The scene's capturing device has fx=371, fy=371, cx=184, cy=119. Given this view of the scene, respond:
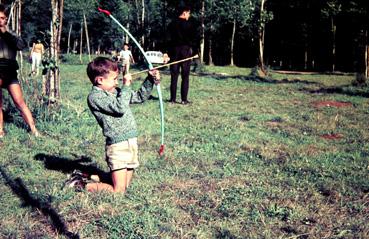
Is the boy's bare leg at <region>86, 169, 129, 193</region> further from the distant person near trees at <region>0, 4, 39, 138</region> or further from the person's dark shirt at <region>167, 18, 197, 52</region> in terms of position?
the person's dark shirt at <region>167, 18, 197, 52</region>

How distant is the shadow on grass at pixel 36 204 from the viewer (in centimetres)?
308

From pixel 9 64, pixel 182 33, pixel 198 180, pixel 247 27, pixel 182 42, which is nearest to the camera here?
pixel 198 180

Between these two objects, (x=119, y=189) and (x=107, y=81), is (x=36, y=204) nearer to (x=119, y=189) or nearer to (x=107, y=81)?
(x=119, y=189)

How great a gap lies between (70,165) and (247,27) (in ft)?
142

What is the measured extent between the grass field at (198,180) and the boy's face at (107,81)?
1123 millimetres

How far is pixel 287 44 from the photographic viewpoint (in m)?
49.1

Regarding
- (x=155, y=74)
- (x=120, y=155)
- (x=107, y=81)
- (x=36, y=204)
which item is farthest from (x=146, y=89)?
(x=36, y=204)

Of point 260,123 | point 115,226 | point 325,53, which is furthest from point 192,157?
point 325,53

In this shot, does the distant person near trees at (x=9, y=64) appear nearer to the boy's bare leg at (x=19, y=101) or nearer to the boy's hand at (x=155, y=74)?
the boy's bare leg at (x=19, y=101)

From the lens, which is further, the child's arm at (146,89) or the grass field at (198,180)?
the child's arm at (146,89)

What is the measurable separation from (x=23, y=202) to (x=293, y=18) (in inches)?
1902

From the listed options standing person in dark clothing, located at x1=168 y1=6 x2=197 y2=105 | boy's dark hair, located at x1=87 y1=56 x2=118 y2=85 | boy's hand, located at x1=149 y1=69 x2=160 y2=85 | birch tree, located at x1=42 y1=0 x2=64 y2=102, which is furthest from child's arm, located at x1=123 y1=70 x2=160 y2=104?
standing person in dark clothing, located at x1=168 y1=6 x2=197 y2=105

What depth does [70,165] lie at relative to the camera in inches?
191

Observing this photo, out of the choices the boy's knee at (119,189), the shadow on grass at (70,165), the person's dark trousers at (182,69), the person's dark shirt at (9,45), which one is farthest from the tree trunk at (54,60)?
the boy's knee at (119,189)
